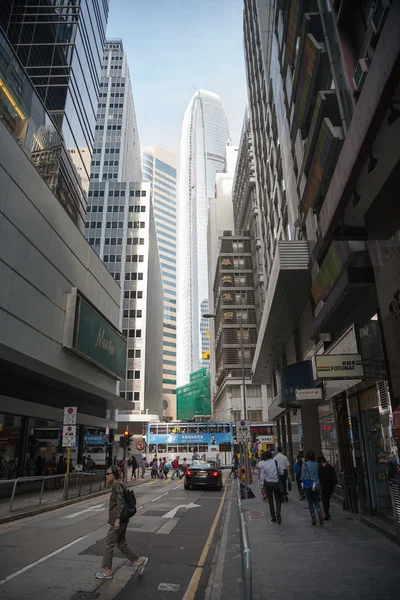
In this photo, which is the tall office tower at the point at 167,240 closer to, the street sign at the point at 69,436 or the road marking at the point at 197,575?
the street sign at the point at 69,436

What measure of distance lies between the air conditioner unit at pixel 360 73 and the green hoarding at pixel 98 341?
17.3m

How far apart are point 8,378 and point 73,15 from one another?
28.5m

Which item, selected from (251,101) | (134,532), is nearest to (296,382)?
(134,532)

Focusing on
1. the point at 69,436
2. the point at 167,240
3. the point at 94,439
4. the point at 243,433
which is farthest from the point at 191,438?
the point at 167,240

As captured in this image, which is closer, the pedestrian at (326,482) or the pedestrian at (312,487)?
the pedestrian at (312,487)

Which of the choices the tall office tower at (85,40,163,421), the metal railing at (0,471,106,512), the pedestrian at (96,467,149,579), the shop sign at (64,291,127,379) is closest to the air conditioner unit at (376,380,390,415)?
the pedestrian at (96,467,149,579)

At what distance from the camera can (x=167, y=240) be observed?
16400 centimetres

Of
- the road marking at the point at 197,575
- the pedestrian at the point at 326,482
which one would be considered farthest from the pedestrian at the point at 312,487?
the road marking at the point at 197,575

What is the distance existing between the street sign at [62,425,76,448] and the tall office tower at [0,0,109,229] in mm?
13187

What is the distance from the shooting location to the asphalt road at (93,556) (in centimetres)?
583

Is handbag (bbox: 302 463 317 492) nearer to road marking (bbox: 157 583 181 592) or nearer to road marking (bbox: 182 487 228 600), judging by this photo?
road marking (bbox: 182 487 228 600)

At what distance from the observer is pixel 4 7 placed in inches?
1123

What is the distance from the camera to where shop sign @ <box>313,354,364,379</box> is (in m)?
10.3

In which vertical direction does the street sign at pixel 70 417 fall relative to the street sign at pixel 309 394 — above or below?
below
